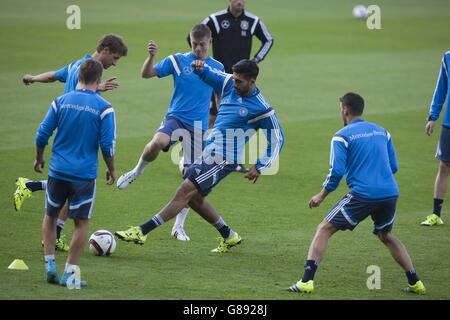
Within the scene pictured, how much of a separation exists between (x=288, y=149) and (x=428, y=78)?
8309 mm

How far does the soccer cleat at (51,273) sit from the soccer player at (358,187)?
2.36m

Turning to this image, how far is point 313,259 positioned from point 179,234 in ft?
9.13

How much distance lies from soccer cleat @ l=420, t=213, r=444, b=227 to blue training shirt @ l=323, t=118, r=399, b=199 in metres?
3.33

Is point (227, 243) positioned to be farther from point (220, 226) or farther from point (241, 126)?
point (241, 126)

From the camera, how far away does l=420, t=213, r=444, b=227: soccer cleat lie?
12.7 meters

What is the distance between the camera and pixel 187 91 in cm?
1256

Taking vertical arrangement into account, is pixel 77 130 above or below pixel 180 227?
above

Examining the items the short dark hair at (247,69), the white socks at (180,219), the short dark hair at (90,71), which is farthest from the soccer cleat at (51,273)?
the short dark hair at (247,69)

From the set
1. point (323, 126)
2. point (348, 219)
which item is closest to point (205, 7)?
point (323, 126)

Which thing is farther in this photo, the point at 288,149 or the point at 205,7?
the point at 205,7

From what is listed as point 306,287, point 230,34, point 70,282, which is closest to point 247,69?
point 306,287

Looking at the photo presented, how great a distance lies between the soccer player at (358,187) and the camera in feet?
30.8

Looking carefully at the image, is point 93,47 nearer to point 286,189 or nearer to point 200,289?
point 286,189

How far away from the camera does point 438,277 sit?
1031 centimetres
